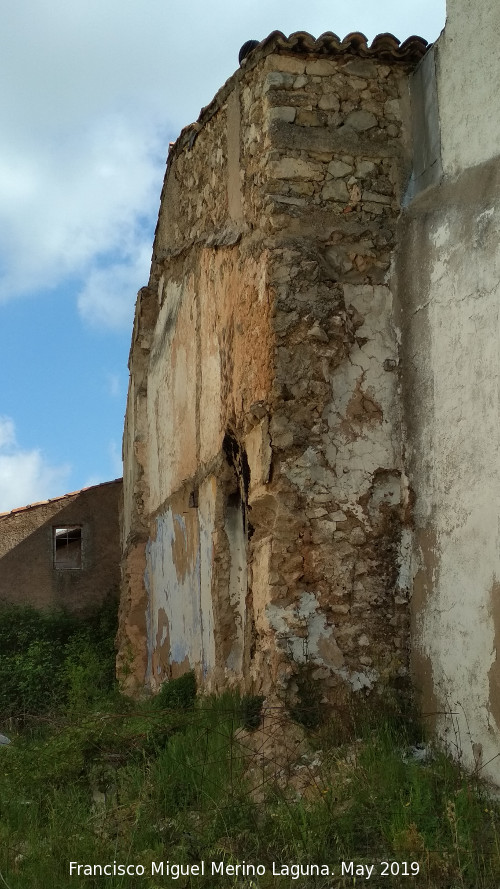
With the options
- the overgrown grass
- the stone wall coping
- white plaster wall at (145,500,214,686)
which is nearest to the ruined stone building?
the stone wall coping

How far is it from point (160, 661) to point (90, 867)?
647 centimetres

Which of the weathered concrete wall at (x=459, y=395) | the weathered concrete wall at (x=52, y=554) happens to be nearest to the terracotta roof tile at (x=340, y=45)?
the weathered concrete wall at (x=459, y=395)

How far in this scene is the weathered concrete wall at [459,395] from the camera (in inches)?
265

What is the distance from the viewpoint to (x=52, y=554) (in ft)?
62.0

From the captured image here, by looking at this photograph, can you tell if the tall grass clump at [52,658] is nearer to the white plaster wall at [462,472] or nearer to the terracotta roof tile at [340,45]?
the white plaster wall at [462,472]

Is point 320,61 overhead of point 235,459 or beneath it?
overhead

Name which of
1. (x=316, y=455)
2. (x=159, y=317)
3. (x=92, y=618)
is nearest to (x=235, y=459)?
(x=316, y=455)

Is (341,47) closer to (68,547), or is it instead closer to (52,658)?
(52,658)

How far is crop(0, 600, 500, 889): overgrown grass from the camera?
5348mm

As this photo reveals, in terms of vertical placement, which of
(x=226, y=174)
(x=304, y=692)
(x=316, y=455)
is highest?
Answer: (x=226, y=174)

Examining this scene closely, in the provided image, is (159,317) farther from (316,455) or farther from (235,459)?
(316,455)

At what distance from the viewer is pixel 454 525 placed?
7141mm

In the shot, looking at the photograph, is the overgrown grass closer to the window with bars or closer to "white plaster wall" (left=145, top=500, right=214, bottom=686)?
"white plaster wall" (left=145, top=500, right=214, bottom=686)

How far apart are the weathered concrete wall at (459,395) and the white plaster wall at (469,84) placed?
11 millimetres
